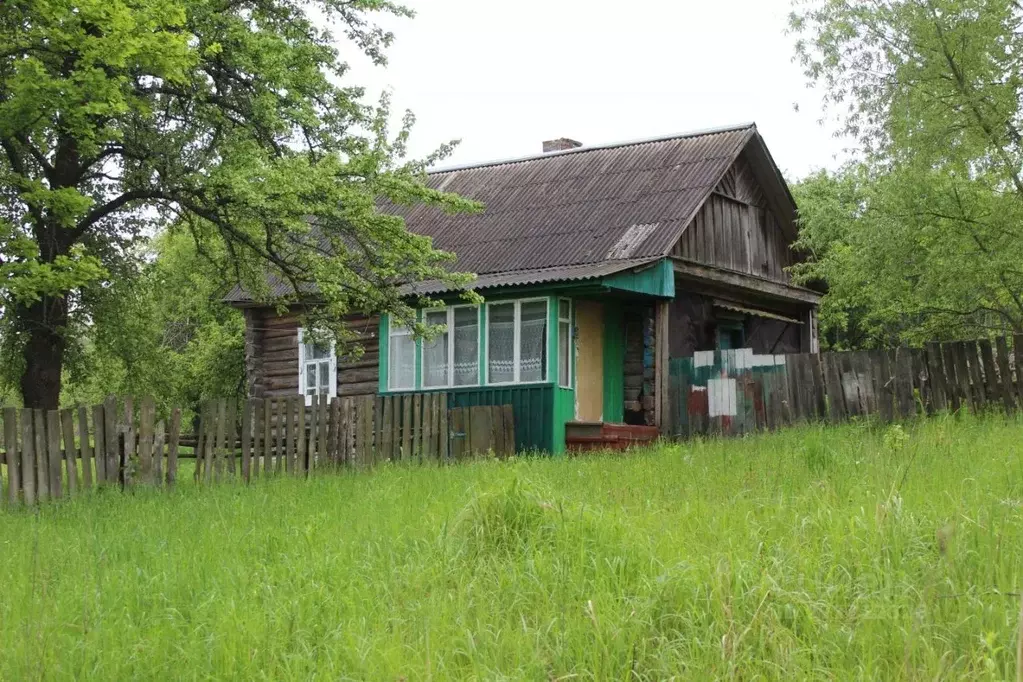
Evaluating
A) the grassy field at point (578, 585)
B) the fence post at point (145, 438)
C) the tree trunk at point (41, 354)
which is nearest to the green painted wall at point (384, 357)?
the tree trunk at point (41, 354)

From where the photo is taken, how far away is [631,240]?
61.5 feet

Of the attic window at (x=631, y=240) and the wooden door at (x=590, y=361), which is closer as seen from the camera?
the attic window at (x=631, y=240)

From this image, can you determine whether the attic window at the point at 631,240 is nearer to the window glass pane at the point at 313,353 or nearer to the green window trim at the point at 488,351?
the green window trim at the point at 488,351

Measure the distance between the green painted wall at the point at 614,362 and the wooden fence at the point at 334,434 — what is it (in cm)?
303

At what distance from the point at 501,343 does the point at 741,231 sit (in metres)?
5.61

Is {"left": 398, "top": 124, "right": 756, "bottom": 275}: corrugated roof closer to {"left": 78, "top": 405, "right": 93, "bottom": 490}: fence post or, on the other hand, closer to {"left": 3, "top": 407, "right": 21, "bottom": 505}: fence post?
{"left": 78, "top": 405, "right": 93, "bottom": 490}: fence post

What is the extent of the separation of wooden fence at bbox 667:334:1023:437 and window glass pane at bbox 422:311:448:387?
394 cm

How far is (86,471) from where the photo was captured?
1248 centimetres

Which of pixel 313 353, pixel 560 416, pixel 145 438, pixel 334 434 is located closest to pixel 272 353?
pixel 313 353

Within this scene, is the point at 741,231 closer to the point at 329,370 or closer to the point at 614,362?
the point at 614,362

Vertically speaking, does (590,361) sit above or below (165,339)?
below

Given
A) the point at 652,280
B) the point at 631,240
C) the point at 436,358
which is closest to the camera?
the point at 652,280

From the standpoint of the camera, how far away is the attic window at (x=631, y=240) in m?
18.4

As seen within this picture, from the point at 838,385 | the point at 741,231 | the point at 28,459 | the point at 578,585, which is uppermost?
the point at 741,231
